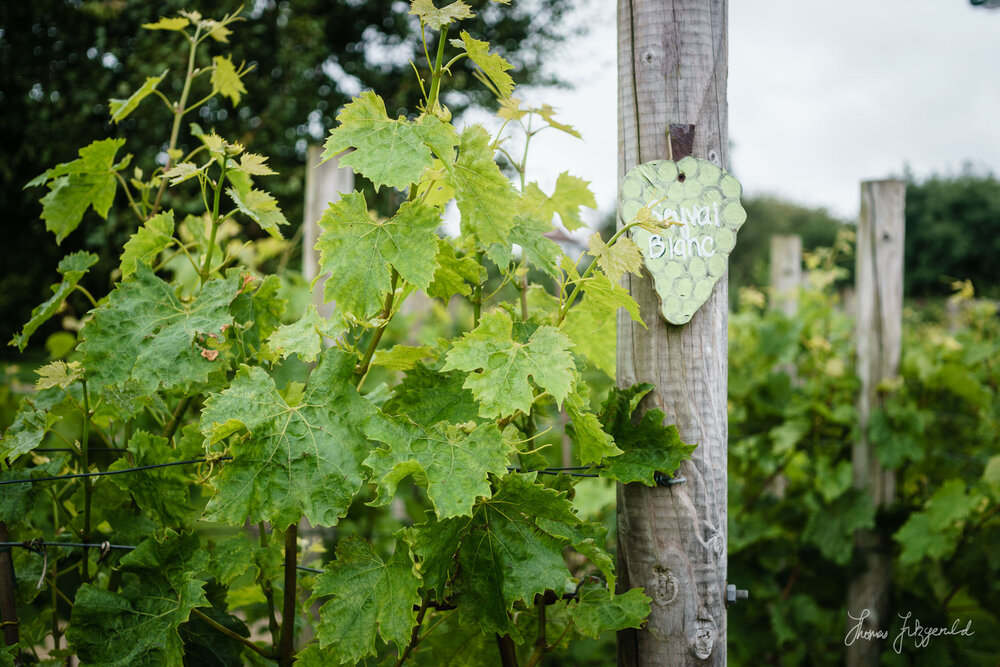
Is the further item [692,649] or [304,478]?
[692,649]

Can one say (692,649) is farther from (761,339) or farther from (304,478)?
(761,339)

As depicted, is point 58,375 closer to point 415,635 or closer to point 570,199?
point 415,635

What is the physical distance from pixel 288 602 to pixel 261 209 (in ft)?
2.50

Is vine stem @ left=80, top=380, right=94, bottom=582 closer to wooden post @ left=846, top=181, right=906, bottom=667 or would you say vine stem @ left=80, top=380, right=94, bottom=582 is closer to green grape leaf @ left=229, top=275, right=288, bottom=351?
green grape leaf @ left=229, top=275, right=288, bottom=351

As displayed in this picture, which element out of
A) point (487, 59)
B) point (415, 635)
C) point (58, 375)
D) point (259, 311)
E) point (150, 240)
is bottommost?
point (415, 635)

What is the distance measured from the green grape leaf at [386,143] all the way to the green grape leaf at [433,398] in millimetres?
370

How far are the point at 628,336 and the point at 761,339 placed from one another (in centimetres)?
241

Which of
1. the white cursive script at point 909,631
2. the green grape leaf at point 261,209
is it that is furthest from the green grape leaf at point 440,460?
the white cursive script at point 909,631

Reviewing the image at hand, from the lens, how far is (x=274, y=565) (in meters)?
1.33

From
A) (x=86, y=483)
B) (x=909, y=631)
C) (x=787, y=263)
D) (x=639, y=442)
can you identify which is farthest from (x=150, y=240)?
(x=787, y=263)

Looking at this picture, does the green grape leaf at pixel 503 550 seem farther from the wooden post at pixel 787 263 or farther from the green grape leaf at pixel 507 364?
the wooden post at pixel 787 263

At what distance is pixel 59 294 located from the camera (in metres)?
1.46

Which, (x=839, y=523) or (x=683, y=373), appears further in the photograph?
(x=839, y=523)

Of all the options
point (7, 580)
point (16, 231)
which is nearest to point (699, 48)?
point (7, 580)
